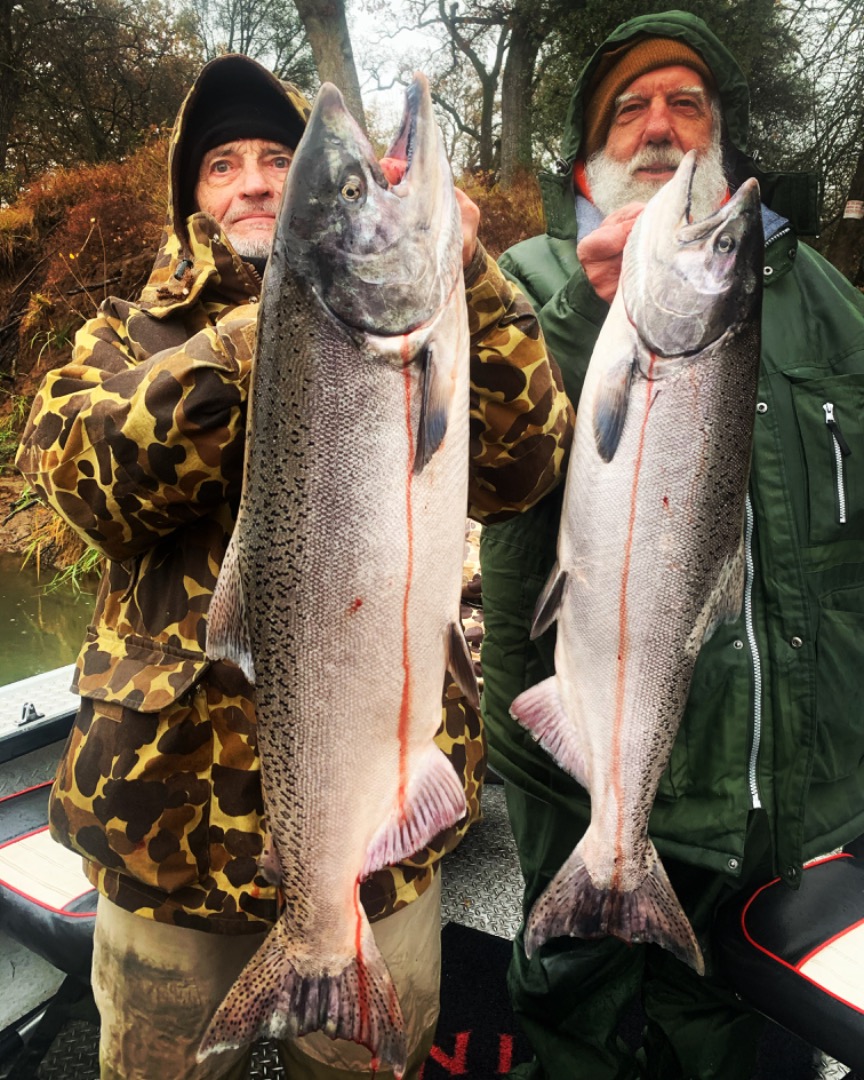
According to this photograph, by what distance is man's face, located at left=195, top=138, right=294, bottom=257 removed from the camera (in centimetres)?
224

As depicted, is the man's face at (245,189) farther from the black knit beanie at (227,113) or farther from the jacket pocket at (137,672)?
the jacket pocket at (137,672)

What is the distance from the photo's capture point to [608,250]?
6.16 feet

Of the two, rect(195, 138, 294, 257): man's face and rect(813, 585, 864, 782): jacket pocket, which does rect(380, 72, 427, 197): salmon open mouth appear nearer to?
rect(195, 138, 294, 257): man's face

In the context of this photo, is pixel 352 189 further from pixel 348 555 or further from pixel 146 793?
pixel 146 793

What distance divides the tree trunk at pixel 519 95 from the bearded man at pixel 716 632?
13.7m

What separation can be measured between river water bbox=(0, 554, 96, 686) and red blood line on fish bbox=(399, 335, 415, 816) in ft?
24.9

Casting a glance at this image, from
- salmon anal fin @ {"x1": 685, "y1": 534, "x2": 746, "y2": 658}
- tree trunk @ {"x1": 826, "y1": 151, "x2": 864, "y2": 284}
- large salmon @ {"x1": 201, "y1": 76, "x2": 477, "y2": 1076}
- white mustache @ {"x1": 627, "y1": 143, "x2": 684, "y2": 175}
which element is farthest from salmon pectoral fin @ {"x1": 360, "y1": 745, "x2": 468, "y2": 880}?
tree trunk @ {"x1": 826, "y1": 151, "x2": 864, "y2": 284}

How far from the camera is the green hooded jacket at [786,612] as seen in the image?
2150 mm

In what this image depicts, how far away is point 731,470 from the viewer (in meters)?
1.88

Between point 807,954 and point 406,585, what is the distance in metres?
1.67

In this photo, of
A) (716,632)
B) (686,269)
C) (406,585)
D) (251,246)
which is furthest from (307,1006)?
(251,246)

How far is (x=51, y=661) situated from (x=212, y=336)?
8224mm

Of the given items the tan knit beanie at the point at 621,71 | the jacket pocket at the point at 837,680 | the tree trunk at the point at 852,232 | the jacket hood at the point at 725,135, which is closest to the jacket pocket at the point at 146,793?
the jacket pocket at the point at 837,680

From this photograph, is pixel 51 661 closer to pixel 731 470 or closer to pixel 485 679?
pixel 485 679
